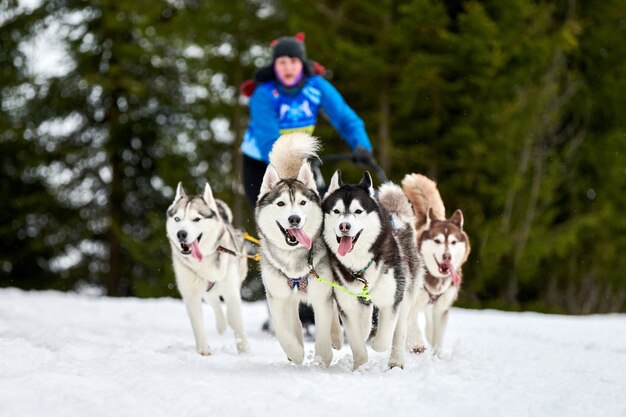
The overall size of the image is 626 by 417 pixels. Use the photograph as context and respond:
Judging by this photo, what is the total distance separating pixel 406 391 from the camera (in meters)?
3.51

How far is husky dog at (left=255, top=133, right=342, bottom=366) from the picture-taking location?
13.3 ft

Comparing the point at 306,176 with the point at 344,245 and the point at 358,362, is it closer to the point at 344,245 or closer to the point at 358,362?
the point at 344,245

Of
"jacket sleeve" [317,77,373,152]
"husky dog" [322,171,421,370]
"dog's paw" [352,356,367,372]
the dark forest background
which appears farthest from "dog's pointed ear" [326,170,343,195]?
the dark forest background

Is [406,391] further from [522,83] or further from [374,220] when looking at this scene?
[522,83]

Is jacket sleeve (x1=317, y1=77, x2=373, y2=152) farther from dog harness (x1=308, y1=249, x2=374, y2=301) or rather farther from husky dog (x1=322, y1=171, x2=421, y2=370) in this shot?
dog harness (x1=308, y1=249, x2=374, y2=301)

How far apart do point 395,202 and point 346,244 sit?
800 millimetres

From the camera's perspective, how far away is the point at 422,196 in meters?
5.52

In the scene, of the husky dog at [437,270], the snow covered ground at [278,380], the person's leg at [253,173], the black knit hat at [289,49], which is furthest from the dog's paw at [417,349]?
the black knit hat at [289,49]

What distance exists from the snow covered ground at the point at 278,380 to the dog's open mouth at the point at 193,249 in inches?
27.3

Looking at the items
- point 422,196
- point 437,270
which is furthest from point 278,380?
point 422,196

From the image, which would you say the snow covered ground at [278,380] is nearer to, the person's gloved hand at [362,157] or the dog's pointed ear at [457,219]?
the dog's pointed ear at [457,219]

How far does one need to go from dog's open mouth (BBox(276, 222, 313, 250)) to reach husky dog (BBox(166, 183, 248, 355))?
3.76 feet

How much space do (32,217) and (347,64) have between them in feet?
28.4

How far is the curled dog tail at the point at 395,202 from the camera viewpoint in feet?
14.9
